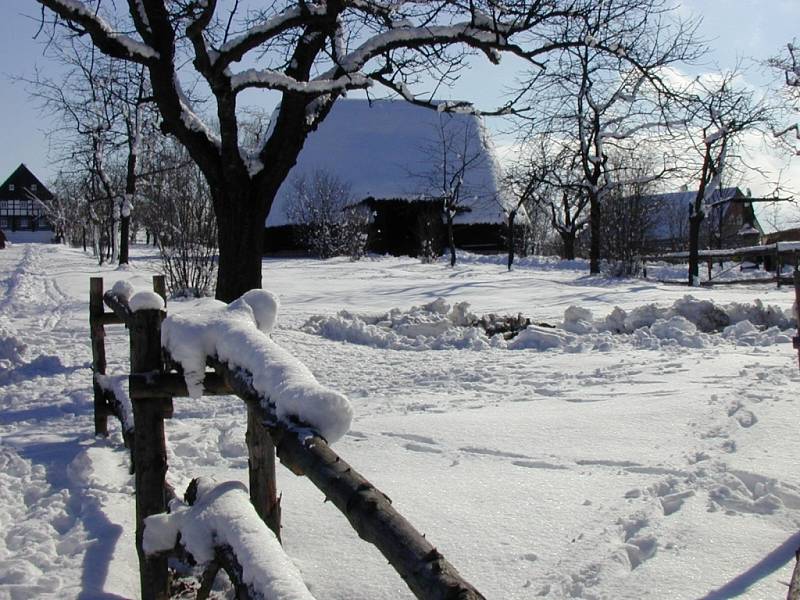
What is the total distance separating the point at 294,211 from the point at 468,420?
31.5 metres

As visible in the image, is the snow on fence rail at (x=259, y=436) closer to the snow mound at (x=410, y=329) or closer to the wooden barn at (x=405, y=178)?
the snow mound at (x=410, y=329)

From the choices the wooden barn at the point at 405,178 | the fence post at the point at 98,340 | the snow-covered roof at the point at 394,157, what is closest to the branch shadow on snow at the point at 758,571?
the fence post at the point at 98,340

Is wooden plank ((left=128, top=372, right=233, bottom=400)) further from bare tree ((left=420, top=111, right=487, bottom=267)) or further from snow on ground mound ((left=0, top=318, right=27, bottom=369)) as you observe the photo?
bare tree ((left=420, top=111, right=487, bottom=267))

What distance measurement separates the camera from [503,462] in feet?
14.9

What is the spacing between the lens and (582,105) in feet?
85.4

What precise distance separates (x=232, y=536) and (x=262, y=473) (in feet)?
1.73

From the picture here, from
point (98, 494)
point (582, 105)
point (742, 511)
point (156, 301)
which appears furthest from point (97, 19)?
point (582, 105)

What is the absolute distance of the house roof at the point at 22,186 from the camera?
87688mm

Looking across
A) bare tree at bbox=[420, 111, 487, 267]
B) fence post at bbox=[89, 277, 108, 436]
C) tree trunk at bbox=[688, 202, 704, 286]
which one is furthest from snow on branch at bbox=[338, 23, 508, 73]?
bare tree at bbox=[420, 111, 487, 267]

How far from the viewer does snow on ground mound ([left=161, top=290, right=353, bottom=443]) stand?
1926 millimetres

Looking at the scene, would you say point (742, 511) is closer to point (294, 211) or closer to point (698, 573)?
point (698, 573)

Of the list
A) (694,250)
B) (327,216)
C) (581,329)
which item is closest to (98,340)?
(581,329)

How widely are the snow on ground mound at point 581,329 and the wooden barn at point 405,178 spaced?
22806mm

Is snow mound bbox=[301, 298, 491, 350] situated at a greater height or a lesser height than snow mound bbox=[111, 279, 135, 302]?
lesser
